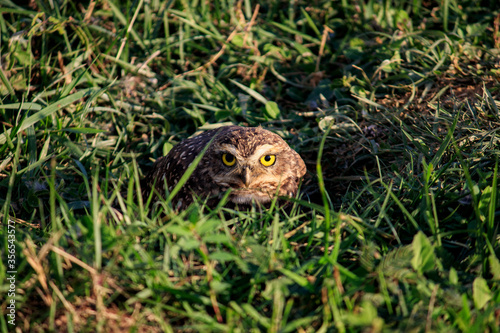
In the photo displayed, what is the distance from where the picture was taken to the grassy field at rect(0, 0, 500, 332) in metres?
1.74

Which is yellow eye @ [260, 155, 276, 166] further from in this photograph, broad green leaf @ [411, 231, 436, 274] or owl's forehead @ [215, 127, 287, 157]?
broad green leaf @ [411, 231, 436, 274]

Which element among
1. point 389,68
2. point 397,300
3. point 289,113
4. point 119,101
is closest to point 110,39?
point 119,101

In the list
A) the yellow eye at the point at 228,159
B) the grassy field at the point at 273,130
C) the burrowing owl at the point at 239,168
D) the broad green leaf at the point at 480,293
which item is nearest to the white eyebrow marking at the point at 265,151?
the burrowing owl at the point at 239,168

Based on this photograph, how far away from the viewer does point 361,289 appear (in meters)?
1.80

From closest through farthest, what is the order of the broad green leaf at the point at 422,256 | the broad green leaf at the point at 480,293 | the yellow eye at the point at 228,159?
the broad green leaf at the point at 480,293
the broad green leaf at the point at 422,256
the yellow eye at the point at 228,159

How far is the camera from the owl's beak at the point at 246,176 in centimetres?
274

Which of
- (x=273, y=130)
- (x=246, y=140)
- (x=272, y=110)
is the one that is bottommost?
(x=273, y=130)

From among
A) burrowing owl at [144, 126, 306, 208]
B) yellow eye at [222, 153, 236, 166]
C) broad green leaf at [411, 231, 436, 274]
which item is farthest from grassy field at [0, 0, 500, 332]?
yellow eye at [222, 153, 236, 166]

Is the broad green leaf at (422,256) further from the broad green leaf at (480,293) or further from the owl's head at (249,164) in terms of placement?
the owl's head at (249,164)

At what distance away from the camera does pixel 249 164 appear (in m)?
2.79

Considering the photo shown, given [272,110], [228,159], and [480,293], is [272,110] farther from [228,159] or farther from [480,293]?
[480,293]

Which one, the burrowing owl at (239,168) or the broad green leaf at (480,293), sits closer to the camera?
the broad green leaf at (480,293)

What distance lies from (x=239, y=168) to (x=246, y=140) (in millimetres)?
190

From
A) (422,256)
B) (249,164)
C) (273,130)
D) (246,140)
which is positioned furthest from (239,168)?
(422,256)
